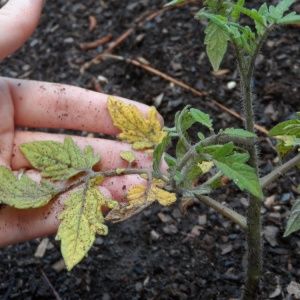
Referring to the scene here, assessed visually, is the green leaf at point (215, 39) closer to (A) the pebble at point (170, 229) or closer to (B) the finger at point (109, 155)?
(B) the finger at point (109, 155)

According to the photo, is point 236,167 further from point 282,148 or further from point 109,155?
point 109,155

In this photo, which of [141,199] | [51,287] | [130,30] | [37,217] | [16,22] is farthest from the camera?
[130,30]

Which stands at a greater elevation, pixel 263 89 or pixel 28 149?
pixel 28 149

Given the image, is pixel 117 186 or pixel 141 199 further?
pixel 117 186

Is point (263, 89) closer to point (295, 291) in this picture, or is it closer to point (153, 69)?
point (153, 69)

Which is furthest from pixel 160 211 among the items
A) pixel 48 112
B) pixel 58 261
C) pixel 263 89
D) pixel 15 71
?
pixel 15 71

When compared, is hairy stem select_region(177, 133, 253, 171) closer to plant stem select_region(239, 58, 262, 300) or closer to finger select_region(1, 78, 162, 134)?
plant stem select_region(239, 58, 262, 300)

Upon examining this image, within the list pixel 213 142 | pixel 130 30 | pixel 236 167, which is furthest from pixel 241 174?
pixel 130 30
